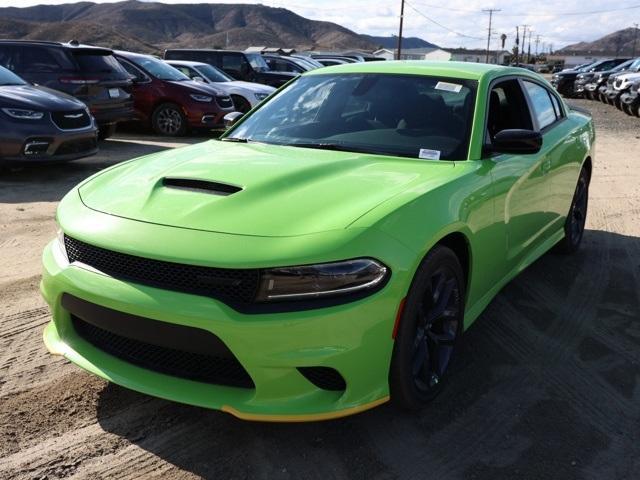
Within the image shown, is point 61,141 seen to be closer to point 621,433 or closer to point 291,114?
point 291,114

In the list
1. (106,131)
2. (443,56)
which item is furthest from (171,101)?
(443,56)

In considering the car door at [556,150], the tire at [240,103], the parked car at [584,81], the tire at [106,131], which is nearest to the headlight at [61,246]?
the car door at [556,150]

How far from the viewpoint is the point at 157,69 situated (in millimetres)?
13086

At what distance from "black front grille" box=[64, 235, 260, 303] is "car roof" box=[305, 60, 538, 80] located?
2238 mm

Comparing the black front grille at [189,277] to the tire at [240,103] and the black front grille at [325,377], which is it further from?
the tire at [240,103]

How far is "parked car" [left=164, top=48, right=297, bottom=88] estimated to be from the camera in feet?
60.9

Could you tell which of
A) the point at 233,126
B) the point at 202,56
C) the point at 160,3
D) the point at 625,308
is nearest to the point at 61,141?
the point at 233,126

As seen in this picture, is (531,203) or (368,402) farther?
(531,203)

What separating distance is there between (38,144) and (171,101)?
16.9 feet

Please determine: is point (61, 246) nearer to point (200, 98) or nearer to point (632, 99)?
point (200, 98)

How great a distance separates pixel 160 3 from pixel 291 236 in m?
199

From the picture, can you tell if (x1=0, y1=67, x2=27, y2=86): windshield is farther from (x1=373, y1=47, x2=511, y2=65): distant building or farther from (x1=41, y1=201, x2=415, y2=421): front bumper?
(x1=373, y1=47, x2=511, y2=65): distant building

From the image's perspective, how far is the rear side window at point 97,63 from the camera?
10.8 metres

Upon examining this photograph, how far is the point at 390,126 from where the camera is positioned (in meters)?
3.91
